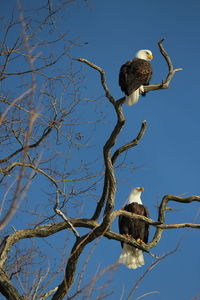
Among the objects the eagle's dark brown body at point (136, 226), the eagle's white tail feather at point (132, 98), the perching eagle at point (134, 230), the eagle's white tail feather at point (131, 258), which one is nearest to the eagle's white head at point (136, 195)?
the perching eagle at point (134, 230)

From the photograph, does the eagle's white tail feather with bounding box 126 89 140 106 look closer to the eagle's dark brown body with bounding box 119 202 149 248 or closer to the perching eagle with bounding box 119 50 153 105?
the perching eagle with bounding box 119 50 153 105

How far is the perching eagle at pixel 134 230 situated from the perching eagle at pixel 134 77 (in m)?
1.27

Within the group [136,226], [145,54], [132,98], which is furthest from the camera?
[145,54]

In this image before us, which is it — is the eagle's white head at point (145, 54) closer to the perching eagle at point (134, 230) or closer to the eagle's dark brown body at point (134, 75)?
the eagle's dark brown body at point (134, 75)

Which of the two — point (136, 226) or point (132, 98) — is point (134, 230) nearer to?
point (136, 226)

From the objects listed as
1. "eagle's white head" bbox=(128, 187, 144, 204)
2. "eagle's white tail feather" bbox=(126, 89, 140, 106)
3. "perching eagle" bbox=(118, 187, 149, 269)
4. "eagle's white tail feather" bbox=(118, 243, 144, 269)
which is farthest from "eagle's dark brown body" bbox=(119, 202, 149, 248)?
"eagle's white tail feather" bbox=(126, 89, 140, 106)

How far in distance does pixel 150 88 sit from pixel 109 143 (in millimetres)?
1279

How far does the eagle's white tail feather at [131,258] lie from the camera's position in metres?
5.31

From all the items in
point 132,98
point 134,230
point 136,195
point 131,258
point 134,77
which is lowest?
point 131,258

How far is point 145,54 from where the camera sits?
21.3 ft

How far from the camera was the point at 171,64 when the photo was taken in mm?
5078

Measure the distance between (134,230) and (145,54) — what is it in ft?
8.19

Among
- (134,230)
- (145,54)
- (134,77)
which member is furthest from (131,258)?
(145,54)

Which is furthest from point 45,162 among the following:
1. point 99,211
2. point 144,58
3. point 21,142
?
point 144,58
